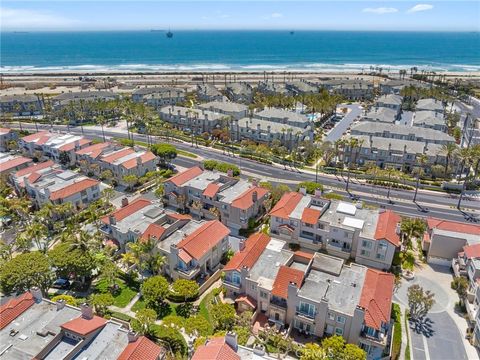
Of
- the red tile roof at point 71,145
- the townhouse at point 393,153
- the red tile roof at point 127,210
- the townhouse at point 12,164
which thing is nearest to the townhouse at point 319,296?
the red tile roof at point 127,210

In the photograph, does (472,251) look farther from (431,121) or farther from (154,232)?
(431,121)

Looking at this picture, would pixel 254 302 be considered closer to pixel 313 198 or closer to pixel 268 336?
pixel 268 336

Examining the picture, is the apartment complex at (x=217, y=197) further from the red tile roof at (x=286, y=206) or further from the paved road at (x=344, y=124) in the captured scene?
the paved road at (x=344, y=124)

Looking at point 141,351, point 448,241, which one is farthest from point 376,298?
point 141,351

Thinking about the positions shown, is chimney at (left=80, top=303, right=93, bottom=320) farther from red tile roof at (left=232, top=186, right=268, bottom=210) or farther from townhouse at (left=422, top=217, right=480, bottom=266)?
townhouse at (left=422, top=217, right=480, bottom=266)

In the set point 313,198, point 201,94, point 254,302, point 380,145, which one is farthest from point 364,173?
point 201,94

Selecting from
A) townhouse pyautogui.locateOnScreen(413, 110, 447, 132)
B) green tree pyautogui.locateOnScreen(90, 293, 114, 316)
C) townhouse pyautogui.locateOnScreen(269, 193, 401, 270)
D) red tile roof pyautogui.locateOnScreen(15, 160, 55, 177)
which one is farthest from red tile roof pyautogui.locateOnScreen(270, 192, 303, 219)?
townhouse pyautogui.locateOnScreen(413, 110, 447, 132)
